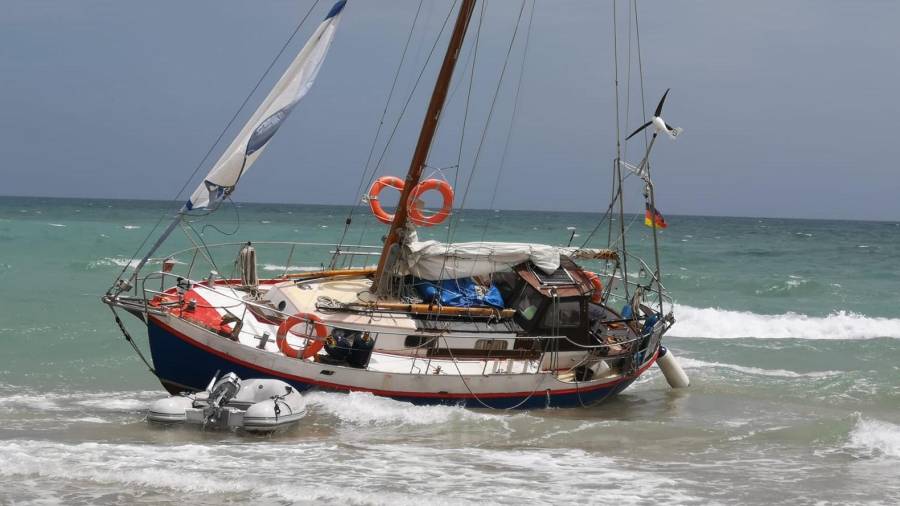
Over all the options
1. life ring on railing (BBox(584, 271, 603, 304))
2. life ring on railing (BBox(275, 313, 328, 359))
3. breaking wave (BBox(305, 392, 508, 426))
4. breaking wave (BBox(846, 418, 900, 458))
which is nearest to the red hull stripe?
breaking wave (BBox(305, 392, 508, 426))

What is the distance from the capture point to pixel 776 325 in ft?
110

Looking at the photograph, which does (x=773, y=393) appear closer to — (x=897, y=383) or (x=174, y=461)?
(x=897, y=383)

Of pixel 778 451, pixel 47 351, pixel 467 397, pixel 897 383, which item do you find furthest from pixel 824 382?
pixel 47 351

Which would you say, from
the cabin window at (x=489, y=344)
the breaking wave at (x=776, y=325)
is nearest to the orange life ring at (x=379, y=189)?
the cabin window at (x=489, y=344)

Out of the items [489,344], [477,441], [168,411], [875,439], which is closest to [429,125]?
[489,344]

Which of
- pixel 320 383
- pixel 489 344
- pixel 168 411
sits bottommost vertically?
pixel 168 411

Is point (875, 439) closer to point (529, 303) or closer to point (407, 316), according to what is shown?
point (529, 303)

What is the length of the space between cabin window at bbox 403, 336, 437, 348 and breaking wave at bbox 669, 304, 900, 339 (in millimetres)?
15369

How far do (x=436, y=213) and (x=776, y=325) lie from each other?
1885cm

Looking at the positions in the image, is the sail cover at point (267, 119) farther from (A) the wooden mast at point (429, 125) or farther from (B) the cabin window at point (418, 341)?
(B) the cabin window at point (418, 341)

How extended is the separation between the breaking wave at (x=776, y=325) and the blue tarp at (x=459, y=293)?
552 inches

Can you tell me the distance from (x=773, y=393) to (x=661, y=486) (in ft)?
29.1

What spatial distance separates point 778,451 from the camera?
16.0m

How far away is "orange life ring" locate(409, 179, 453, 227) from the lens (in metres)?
18.7
